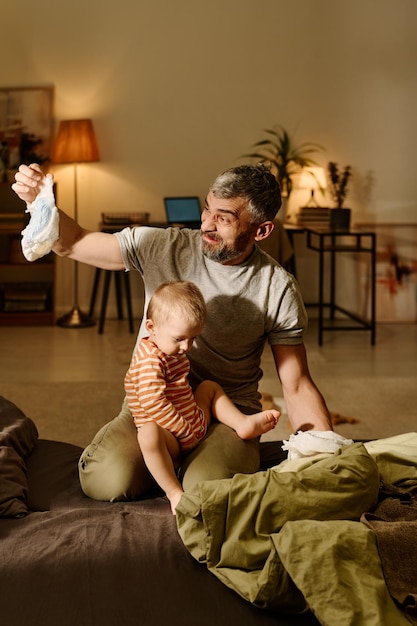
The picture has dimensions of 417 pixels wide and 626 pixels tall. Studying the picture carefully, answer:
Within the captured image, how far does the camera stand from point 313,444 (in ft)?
6.67

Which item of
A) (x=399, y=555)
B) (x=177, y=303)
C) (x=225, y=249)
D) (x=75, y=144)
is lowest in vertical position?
(x=399, y=555)

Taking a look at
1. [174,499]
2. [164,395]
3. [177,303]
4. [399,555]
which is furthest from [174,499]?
[399,555]

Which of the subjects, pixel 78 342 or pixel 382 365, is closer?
pixel 382 365

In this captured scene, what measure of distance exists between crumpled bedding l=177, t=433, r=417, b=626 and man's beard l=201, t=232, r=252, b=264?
60cm

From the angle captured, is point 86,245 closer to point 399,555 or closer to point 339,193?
point 399,555

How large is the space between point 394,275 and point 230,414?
4542 mm

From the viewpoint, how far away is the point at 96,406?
13.4 feet

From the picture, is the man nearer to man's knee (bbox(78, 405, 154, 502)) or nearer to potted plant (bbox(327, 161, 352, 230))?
man's knee (bbox(78, 405, 154, 502))

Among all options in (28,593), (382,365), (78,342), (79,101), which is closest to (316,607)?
(28,593)

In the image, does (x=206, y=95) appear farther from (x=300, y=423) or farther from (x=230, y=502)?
(x=230, y=502)

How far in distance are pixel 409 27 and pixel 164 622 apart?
18.9 feet

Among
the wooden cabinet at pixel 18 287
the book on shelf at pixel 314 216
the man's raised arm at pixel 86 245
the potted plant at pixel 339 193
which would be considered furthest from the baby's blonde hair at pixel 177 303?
the wooden cabinet at pixel 18 287

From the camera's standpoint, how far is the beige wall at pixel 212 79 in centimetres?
639

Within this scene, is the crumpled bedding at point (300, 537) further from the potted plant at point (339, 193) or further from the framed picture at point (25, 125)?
the framed picture at point (25, 125)
